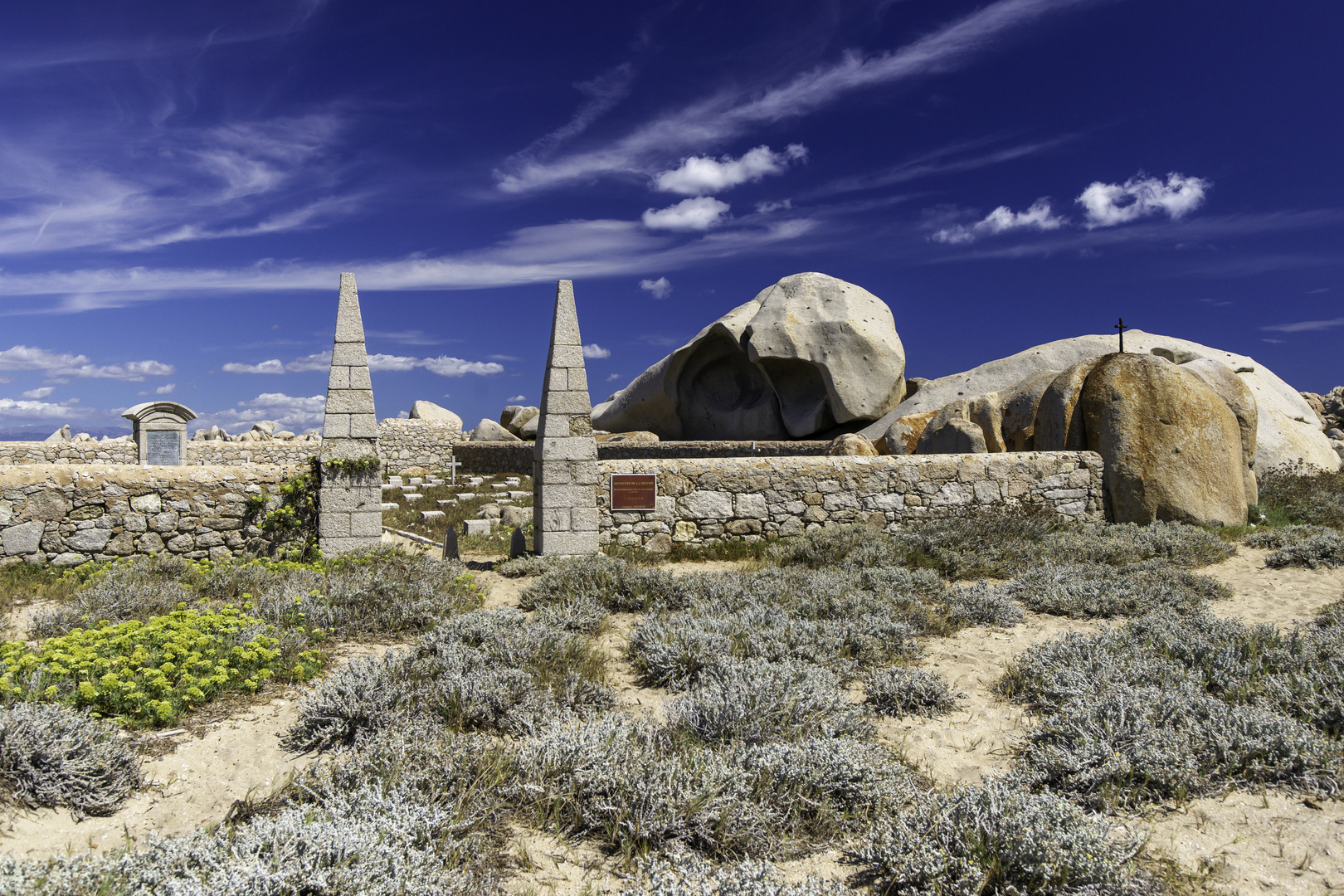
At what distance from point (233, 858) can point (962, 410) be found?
1196 centimetres

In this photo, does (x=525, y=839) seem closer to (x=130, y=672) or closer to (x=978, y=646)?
(x=130, y=672)

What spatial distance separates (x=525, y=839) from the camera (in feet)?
9.19

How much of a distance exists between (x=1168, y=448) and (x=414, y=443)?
72.3ft

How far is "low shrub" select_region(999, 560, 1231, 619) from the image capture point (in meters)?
Result: 5.86

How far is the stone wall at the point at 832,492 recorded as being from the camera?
28.3 feet

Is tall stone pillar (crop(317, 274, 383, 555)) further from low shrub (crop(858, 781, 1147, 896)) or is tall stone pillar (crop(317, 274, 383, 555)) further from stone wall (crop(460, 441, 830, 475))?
stone wall (crop(460, 441, 830, 475))

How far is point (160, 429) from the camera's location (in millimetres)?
18594

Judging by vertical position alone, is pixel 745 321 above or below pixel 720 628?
above

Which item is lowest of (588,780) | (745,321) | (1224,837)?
(1224,837)

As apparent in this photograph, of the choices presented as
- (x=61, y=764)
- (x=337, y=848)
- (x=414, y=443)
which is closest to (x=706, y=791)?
(x=337, y=848)

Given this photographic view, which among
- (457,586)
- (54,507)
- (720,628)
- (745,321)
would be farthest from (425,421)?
(720,628)

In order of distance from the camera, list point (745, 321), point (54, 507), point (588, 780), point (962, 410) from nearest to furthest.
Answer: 1. point (588, 780)
2. point (54, 507)
3. point (962, 410)
4. point (745, 321)

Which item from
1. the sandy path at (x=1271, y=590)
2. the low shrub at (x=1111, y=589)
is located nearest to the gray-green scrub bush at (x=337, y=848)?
the low shrub at (x=1111, y=589)

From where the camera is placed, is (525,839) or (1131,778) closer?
(525,839)
